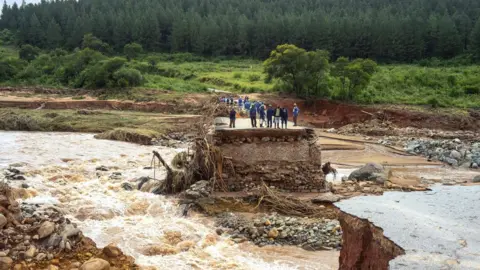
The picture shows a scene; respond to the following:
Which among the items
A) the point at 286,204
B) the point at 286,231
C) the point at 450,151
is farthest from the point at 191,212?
the point at 450,151

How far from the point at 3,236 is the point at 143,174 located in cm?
934

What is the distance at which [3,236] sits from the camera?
33.5 ft

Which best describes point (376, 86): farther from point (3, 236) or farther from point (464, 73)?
point (3, 236)

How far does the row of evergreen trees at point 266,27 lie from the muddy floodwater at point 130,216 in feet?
187

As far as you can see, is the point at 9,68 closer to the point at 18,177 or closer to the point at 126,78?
the point at 126,78

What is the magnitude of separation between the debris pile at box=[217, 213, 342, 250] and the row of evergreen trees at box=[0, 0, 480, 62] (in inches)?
2468

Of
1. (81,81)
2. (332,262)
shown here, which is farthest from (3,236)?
(81,81)

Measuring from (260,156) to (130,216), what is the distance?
4.68 metres

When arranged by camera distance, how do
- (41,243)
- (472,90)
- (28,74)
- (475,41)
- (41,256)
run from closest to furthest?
1. (41,256)
2. (41,243)
3. (472,90)
4. (28,74)
5. (475,41)

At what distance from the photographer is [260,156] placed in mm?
15641

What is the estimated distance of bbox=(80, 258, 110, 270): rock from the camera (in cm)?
930

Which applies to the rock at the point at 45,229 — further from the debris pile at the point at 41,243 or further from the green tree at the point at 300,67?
the green tree at the point at 300,67

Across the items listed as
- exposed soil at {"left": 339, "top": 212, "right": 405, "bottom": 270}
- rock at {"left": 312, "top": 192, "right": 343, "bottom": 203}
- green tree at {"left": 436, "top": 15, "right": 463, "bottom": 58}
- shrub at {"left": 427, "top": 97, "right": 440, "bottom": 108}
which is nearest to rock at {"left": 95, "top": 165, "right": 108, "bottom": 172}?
rock at {"left": 312, "top": 192, "right": 343, "bottom": 203}

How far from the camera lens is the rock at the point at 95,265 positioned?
930 cm
